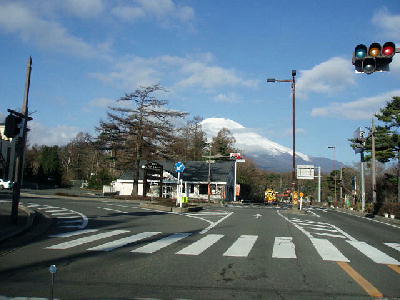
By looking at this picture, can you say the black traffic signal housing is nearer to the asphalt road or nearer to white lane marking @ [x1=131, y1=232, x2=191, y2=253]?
the asphalt road

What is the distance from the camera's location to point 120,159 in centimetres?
4497

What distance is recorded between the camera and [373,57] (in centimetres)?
1025

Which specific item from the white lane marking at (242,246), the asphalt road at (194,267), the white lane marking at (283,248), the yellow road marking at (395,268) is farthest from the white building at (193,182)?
the yellow road marking at (395,268)

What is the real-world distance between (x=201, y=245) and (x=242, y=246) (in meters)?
1.07

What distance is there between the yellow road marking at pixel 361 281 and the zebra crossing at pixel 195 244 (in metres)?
0.78

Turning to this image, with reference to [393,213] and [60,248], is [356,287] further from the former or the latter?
[393,213]

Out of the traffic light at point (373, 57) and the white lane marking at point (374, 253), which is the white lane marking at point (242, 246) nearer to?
the white lane marking at point (374, 253)

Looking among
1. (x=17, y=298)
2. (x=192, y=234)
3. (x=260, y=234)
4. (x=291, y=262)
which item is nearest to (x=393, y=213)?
(x=260, y=234)

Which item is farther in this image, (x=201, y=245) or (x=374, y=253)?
(x=201, y=245)

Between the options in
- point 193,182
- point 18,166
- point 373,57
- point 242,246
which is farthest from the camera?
point 193,182

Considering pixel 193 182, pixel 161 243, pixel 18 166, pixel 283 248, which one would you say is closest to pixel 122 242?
pixel 161 243

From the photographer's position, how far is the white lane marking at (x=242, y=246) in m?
9.26

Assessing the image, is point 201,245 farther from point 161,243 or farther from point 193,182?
point 193,182

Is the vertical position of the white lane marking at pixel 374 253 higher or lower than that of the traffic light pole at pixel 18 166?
lower
